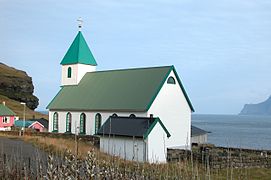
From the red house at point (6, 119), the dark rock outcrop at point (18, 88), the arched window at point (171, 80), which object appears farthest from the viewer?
the dark rock outcrop at point (18, 88)

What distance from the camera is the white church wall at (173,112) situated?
28281 mm

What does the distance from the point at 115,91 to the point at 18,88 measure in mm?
87614

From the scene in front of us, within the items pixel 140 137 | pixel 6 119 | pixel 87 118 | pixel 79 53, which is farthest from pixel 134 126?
pixel 6 119

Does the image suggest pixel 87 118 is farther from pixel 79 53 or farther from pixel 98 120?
pixel 79 53

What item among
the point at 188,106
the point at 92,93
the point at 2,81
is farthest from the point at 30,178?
the point at 2,81

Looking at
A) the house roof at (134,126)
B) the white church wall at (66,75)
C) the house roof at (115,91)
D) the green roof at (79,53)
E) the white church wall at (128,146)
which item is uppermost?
the green roof at (79,53)

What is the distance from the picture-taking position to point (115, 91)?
3200 centimetres

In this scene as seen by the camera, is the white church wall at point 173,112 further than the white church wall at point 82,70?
No

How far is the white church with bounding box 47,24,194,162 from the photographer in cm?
2328

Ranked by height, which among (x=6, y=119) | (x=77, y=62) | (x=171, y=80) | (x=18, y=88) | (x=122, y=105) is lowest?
(x=6, y=119)

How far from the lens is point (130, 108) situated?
2859 centimetres

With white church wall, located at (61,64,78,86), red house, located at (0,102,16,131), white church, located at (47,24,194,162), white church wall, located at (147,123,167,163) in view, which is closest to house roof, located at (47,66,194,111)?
white church, located at (47,24,194,162)

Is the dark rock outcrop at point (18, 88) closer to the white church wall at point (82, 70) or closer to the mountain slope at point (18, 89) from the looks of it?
the mountain slope at point (18, 89)

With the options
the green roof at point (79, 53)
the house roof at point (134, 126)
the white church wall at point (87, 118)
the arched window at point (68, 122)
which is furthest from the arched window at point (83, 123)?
the house roof at point (134, 126)
